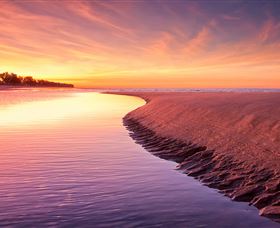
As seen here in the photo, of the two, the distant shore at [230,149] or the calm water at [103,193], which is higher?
the distant shore at [230,149]

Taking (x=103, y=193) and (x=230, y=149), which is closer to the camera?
(x=103, y=193)

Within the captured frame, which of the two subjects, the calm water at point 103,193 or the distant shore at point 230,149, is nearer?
the calm water at point 103,193

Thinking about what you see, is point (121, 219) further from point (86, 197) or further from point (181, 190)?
point (181, 190)

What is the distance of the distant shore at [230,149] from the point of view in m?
9.46

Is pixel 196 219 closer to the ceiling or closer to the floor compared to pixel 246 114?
closer to the floor

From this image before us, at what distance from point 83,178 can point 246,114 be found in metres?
8.47

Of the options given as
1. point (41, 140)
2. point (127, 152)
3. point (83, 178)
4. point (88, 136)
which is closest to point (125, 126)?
point (88, 136)

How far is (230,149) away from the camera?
13.0m

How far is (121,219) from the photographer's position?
7.98 m

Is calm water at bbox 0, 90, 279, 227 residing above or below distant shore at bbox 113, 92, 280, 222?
below

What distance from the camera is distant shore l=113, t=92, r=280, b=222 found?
946 centimetres

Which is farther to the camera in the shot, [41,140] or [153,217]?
[41,140]

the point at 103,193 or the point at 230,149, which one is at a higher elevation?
the point at 230,149

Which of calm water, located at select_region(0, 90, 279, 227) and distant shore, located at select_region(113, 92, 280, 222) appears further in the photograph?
distant shore, located at select_region(113, 92, 280, 222)
